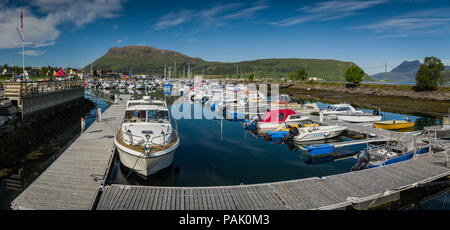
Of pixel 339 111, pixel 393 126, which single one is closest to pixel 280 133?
pixel 339 111

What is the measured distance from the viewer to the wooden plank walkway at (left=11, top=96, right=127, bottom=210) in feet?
30.7

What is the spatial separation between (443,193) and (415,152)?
306 cm

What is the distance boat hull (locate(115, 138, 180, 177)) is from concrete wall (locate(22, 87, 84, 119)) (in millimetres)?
12891

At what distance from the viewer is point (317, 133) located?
23.1 meters

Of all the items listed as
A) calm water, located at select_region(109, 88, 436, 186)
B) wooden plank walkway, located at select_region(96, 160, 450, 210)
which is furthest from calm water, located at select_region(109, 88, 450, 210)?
wooden plank walkway, located at select_region(96, 160, 450, 210)

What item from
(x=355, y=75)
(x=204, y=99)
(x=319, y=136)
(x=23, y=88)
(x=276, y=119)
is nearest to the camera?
(x=23, y=88)

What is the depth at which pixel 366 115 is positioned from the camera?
97.6 ft

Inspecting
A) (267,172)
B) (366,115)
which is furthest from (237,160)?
(366,115)

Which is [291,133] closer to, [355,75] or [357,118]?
[357,118]

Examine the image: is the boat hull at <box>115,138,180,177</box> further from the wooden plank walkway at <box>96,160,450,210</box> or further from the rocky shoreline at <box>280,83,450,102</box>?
the rocky shoreline at <box>280,83,450,102</box>

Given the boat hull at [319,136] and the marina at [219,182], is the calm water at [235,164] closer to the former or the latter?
the marina at [219,182]

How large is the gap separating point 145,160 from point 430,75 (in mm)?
64349

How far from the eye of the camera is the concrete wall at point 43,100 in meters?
21.3
